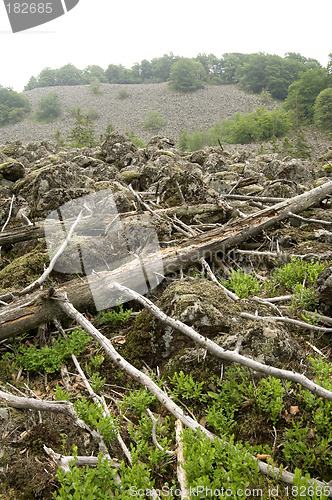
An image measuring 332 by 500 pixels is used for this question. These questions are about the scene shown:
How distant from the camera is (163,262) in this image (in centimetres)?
420

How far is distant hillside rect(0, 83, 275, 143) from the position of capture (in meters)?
83.9

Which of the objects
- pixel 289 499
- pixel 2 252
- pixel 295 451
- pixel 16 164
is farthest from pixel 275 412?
pixel 16 164

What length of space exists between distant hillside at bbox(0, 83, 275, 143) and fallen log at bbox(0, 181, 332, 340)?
2896 inches

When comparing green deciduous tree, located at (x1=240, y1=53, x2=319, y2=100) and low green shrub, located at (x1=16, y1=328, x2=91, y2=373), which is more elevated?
green deciduous tree, located at (x1=240, y1=53, x2=319, y2=100)

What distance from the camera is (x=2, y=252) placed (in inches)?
223

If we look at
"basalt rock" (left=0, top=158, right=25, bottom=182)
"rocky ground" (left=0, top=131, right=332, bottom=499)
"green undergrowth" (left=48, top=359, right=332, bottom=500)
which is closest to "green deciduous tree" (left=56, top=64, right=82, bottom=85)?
"basalt rock" (left=0, top=158, right=25, bottom=182)

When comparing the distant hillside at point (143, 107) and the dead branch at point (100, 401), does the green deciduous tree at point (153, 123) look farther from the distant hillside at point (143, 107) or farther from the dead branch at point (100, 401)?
the dead branch at point (100, 401)

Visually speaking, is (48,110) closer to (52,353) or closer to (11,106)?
(11,106)

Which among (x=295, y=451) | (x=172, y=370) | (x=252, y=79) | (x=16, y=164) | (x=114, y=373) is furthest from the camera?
(x=252, y=79)

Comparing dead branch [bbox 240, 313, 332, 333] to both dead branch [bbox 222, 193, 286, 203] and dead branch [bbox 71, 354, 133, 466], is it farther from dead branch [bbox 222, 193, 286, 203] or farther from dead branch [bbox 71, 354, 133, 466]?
dead branch [bbox 222, 193, 286, 203]

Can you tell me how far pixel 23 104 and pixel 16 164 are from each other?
111 meters

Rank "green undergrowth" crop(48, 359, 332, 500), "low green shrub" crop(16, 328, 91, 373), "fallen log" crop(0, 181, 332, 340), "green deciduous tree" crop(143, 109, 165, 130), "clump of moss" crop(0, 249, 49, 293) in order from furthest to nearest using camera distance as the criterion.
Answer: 1. "green deciduous tree" crop(143, 109, 165, 130)
2. "clump of moss" crop(0, 249, 49, 293)
3. "fallen log" crop(0, 181, 332, 340)
4. "low green shrub" crop(16, 328, 91, 373)
5. "green undergrowth" crop(48, 359, 332, 500)

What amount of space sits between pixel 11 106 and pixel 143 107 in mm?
41583

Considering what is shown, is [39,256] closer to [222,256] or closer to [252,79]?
[222,256]
